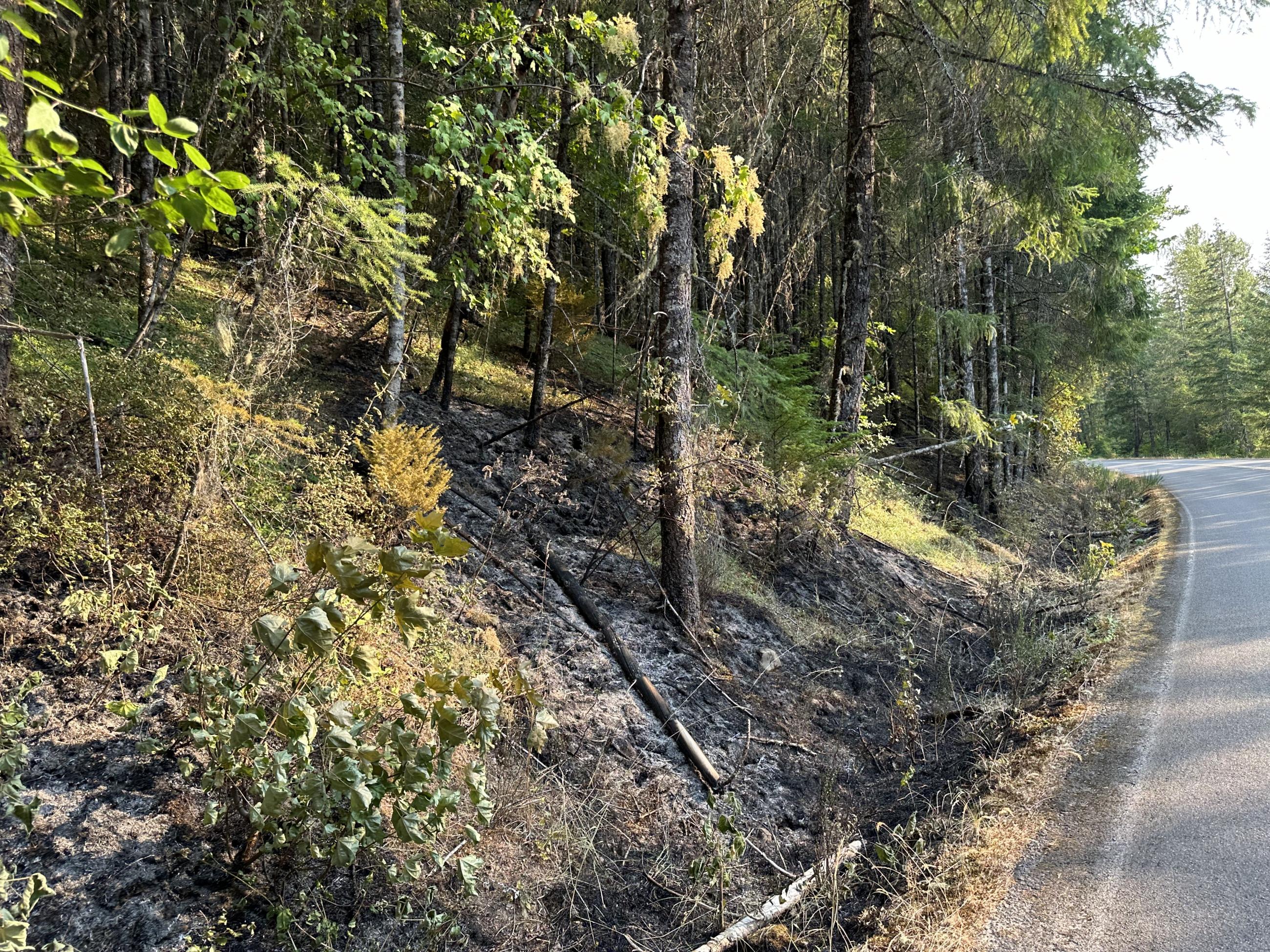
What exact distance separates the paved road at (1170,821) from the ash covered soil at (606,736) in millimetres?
883

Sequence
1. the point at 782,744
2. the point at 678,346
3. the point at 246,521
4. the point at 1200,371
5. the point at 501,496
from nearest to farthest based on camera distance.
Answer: the point at 246,521 → the point at 782,744 → the point at 678,346 → the point at 501,496 → the point at 1200,371

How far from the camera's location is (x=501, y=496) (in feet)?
25.2

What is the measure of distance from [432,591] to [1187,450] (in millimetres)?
66441

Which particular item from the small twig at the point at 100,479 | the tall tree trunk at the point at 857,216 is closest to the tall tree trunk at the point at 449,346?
the small twig at the point at 100,479

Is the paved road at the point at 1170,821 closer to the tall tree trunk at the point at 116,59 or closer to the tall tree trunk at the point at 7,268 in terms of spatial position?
the tall tree trunk at the point at 7,268

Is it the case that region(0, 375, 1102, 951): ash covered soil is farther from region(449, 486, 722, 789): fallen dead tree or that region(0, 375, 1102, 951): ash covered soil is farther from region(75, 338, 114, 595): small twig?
region(75, 338, 114, 595): small twig

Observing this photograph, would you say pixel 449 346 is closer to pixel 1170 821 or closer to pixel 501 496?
pixel 501 496

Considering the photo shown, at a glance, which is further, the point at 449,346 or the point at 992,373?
the point at 992,373

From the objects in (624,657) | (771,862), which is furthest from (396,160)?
(771,862)

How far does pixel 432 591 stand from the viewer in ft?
16.5

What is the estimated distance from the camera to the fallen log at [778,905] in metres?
3.72

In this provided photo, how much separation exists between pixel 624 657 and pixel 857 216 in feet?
24.2

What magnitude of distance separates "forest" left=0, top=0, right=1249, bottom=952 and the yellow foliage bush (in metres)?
0.03

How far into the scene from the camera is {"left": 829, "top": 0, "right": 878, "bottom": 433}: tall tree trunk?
9.48 meters
